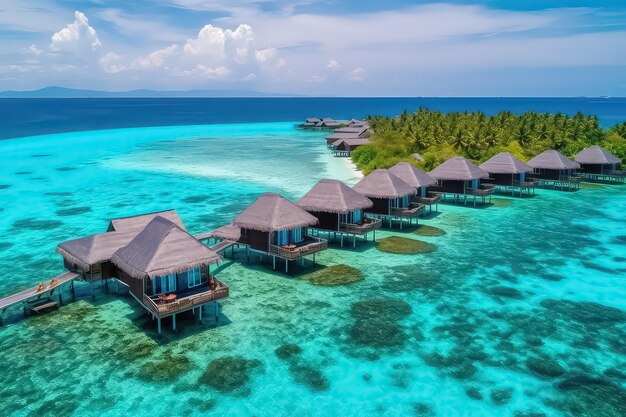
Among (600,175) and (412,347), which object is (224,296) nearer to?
(412,347)

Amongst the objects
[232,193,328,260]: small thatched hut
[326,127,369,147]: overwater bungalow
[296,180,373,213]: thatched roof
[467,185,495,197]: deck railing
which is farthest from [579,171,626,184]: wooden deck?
[232,193,328,260]: small thatched hut

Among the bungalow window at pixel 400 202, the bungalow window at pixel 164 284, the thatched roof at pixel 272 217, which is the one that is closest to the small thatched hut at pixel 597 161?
the bungalow window at pixel 400 202

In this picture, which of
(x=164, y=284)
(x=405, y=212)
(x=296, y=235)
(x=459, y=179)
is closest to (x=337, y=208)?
(x=296, y=235)

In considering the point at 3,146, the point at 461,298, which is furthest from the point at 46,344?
the point at 3,146

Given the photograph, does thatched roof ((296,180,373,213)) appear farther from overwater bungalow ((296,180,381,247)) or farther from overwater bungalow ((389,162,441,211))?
overwater bungalow ((389,162,441,211))

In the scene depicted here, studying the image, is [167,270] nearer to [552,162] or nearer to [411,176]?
[411,176]

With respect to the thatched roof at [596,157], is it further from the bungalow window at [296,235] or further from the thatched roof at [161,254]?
the thatched roof at [161,254]

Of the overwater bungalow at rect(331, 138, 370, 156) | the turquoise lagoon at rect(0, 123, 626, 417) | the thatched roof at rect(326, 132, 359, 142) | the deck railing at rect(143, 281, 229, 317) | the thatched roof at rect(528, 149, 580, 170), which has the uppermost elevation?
the thatched roof at rect(326, 132, 359, 142)
